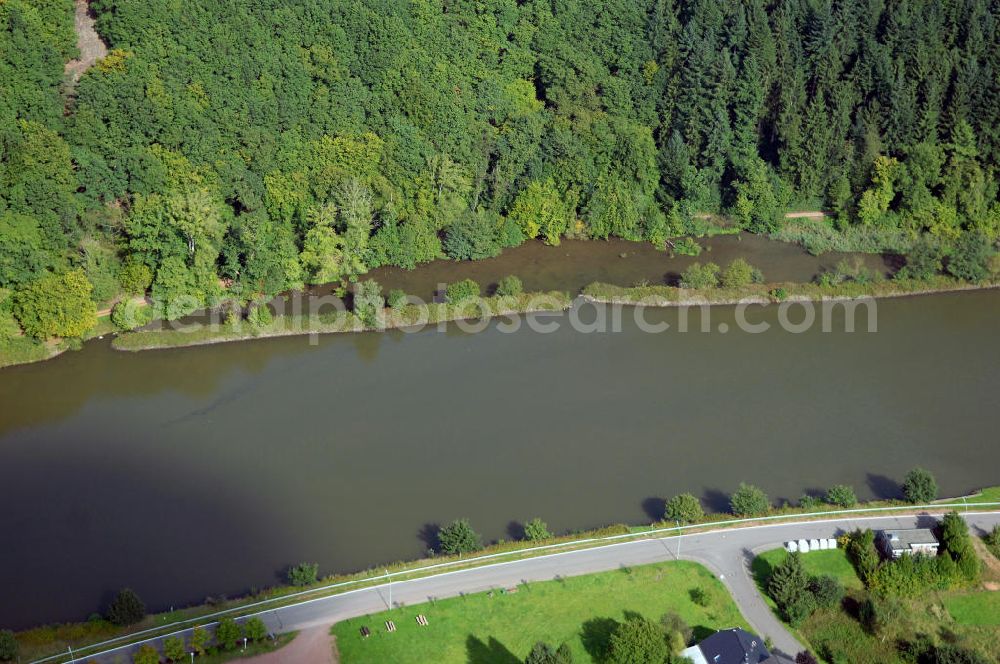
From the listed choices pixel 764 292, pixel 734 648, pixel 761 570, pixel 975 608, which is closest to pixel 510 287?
pixel 764 292

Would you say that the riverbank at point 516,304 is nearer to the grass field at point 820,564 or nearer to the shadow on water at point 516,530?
the shadow on water at point 516,530

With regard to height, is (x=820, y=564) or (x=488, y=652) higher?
(x=820, y=564)

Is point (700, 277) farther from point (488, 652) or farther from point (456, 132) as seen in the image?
point (488, 652)

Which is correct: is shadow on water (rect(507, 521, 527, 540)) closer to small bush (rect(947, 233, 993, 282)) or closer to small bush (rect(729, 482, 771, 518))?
small bush (rect(729, 482, 771, 518))

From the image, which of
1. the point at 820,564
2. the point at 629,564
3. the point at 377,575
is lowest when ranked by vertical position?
the point at 820,564

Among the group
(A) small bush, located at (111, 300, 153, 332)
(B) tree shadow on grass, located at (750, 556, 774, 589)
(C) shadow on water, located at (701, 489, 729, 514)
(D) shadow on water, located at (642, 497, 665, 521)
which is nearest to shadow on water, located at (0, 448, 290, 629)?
(A) small bush, located at (111, 300, 153, 332)
